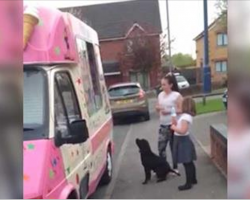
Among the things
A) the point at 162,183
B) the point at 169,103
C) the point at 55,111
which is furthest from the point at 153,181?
the point at 55,111

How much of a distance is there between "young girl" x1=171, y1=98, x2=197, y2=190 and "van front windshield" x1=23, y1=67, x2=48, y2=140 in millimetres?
1941

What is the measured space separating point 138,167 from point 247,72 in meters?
5.29

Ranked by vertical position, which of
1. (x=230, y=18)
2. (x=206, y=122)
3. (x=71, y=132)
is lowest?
(x=206, y=122)

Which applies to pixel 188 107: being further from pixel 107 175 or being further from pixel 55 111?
pixel 55 111

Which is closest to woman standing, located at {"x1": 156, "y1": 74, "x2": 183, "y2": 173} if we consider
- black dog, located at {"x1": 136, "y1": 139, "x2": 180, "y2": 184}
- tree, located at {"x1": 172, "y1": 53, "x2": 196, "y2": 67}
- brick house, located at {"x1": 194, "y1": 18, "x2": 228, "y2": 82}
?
black dog, located at {"x1": 136, "y1": 139, "x2": 180, "y2": 184}

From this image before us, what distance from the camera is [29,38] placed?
311cm

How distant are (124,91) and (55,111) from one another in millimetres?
9758

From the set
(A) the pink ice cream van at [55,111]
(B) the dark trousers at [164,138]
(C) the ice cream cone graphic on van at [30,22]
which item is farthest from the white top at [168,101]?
(C) the ice cream cone graphic on van at [30,22]

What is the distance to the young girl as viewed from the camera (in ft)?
16.1

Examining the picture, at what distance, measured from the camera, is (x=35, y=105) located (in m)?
3.33

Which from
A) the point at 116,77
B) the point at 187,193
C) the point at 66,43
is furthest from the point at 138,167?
the point at 116,77

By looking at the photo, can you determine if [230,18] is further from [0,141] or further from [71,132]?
[71,132]

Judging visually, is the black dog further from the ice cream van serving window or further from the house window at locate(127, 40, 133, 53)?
the house window at locate(127, 40, 133, 53)

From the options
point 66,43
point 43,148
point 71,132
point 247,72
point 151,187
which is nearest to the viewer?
point 247,72
